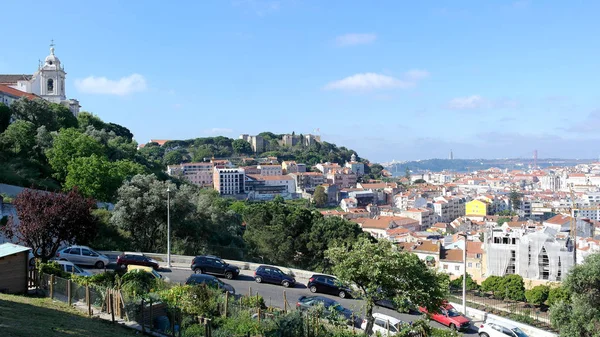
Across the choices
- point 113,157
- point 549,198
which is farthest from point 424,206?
point 113,157

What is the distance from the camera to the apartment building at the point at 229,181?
131625 millimetres

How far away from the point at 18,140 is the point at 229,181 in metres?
92.4

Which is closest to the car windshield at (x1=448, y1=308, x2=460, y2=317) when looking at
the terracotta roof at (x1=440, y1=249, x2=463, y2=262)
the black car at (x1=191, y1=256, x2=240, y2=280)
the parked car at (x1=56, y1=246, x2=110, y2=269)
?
the black car at (x1=191, y1=256, x2=240, y2=280)

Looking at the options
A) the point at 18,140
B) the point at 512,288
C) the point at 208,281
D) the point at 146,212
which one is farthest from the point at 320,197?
the point at 208,281

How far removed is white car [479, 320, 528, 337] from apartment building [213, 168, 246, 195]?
381 ft

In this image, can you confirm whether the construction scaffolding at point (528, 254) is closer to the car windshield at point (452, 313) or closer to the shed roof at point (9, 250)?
the car windshield at point (452, 313)

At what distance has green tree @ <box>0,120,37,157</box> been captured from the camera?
40219 millimetres

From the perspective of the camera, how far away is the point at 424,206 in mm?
132875

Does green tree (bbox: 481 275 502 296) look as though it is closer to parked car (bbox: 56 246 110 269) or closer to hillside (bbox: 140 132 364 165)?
parked car (bbox: 56 246 110 269)

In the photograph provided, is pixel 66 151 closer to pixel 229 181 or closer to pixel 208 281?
pixel 208 281

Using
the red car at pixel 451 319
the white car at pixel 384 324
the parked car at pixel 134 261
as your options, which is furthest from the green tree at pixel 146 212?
the red car at pixel 451 319

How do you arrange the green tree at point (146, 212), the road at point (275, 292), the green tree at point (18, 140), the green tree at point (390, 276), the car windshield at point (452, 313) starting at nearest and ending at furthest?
the green tree at point (390, 276) → the road at point (275, 292) → the car windshield at point (452, 313) → the green tree at point (146, 212) → the green tree at point (18, 140)

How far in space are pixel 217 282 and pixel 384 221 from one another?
80.3 m

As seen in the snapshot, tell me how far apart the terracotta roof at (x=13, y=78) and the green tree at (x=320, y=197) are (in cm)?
7680
